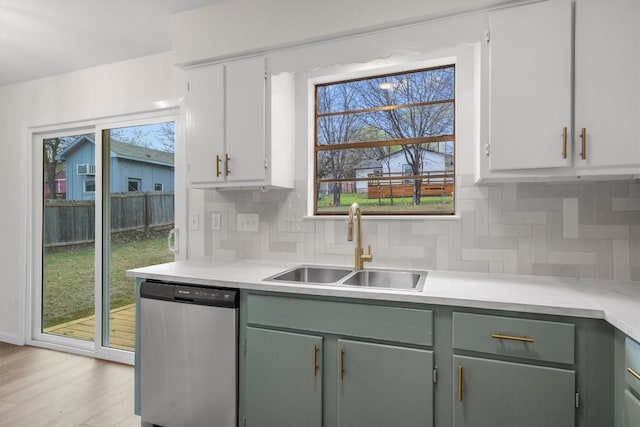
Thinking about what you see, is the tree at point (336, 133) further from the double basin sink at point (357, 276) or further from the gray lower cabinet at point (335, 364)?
the gray lower cabinet at point (335, 364)

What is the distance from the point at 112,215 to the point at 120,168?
Answer: 42 centimetres

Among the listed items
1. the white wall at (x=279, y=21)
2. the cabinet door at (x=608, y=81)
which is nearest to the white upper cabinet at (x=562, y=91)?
the cabinet door at (x=608, y=81)

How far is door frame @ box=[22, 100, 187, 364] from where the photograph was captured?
288 cm

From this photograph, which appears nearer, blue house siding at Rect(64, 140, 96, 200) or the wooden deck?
the wooden deck

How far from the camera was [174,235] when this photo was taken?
2.90 meters

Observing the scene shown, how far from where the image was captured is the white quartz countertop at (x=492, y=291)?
1349 mm

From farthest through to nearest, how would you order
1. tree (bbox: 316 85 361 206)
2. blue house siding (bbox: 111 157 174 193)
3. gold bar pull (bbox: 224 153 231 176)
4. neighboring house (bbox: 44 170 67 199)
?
neighboring house (bbox: 44 170 67 199), blue house siding (bbox: 111 157 174 193), tree (bbox: 316 85 361 206), gold bar pull (bbox: 224 153 231 176)

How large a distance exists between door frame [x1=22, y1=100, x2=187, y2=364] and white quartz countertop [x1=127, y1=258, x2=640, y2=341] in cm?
99

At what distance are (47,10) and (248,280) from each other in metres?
2.20

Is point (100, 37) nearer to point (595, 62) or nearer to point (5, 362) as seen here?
point (5, 362)

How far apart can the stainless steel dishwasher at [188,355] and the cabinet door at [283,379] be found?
4.2 inches

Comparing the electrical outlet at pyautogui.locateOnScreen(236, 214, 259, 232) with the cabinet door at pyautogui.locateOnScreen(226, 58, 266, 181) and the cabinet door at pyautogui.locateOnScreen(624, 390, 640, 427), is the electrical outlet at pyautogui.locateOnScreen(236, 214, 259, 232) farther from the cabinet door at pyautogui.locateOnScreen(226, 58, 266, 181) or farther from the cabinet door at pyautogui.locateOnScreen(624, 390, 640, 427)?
the cabinet door at pyautogui.locateOnScreen(624, 390, 640, 427)

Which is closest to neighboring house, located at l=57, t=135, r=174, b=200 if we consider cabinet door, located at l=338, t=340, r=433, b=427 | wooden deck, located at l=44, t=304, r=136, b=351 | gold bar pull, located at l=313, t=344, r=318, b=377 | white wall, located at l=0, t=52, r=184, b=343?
white wall, located at l=0, t=52, r=184, b=343

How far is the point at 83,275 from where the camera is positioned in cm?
342
